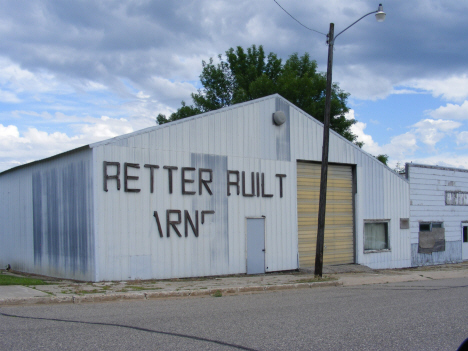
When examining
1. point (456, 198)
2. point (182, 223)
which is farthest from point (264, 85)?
point (182, 223)

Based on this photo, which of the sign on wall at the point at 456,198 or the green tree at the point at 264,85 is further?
the green tree at the point at 264,85

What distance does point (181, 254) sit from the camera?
55.1ft

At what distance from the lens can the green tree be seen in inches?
1756

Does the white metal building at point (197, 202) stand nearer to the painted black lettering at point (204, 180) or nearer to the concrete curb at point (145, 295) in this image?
the painted black lettering at point (204, 180)

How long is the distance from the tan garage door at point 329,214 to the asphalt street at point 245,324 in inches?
336

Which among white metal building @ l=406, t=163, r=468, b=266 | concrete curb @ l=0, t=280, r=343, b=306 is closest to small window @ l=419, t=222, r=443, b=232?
white metal building @ l=406, t=163, r=468, b=266

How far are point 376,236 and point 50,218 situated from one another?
1532cm

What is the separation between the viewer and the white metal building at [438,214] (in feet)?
86.9

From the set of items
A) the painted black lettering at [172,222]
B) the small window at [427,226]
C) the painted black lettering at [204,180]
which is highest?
the painted black lettering at [204,180]

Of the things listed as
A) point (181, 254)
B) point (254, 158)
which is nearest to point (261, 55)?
point (254, 158)

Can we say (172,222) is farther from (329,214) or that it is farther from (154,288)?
(329,214)

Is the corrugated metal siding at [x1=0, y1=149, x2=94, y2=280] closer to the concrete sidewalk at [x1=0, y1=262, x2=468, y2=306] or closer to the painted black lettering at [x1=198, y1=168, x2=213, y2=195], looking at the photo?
the concrete sidewalk at [x1=0, y1=262, x2=468, y2=306]

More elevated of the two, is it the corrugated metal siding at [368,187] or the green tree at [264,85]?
the green tree at [264,85]

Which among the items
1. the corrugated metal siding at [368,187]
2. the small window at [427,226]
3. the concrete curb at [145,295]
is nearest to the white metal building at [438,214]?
the small window at [427,226]
